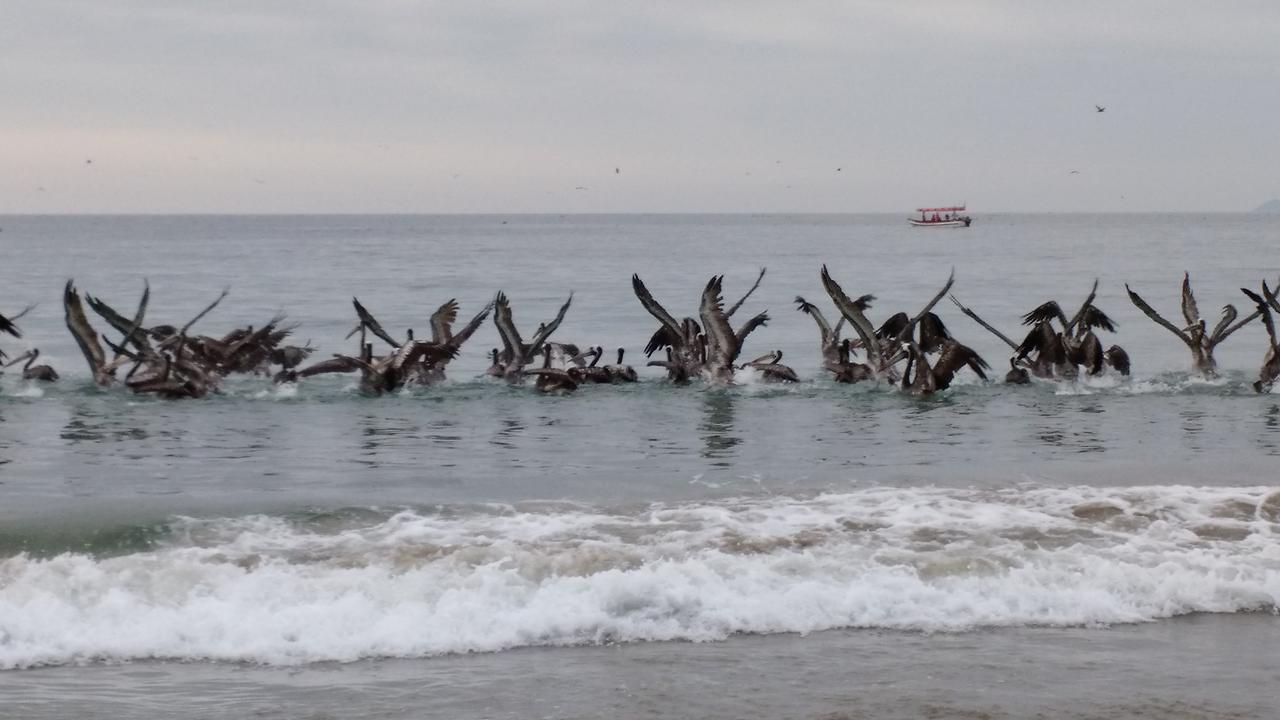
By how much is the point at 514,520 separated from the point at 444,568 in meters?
1.58

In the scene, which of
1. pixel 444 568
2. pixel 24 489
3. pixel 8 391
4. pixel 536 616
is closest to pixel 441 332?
pixel 8 391

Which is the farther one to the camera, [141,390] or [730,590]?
[141,390]

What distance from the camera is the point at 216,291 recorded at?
184 ft

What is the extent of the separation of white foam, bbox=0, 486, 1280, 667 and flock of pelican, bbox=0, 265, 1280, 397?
25.2ft

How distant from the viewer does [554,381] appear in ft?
65.3

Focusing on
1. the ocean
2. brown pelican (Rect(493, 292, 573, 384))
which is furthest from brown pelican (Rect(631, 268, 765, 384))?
brown pelican (Rect(493, 292, 573, 384))

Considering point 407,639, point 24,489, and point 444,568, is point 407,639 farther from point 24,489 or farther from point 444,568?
point 24,489

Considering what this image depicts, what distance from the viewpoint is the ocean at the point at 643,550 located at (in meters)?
7.77

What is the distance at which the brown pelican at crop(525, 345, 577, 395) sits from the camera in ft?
64.8

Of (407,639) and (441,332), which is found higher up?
(441,332)

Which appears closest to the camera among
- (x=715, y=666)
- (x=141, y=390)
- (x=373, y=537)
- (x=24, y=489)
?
(x=715, y=666)

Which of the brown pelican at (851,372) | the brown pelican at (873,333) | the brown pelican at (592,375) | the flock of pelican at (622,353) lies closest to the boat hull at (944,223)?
the flock of pelican at (622,353)

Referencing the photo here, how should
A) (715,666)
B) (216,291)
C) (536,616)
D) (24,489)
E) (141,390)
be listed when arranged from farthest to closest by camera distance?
(216,291) → (141,390) → (24,489) → (536,616) → (715,666)

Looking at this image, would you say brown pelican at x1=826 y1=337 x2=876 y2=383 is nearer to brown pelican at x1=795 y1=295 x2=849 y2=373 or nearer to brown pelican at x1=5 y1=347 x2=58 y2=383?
brown pelican at x1=795 y1=295 x2=849 y2=373
